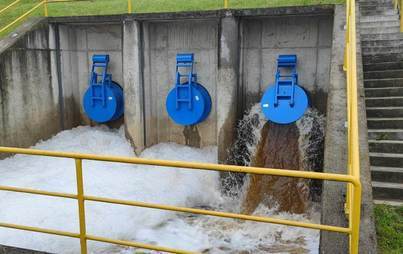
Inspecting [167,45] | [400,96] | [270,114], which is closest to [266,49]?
[270,114]

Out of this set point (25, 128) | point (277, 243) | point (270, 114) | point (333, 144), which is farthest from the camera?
point (25, 128)

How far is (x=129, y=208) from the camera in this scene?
25.2 ft

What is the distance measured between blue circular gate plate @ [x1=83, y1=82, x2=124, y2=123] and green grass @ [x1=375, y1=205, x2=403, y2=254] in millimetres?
7270

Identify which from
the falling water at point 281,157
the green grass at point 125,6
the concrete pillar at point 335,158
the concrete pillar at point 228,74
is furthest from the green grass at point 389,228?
the green grass at point 125,6

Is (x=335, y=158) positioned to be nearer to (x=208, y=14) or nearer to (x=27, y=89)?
(x=208, y=14)

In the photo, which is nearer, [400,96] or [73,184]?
[400,96]

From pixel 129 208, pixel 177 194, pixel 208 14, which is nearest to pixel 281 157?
pixel 177 194

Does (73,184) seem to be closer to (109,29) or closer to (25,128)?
(25,128)

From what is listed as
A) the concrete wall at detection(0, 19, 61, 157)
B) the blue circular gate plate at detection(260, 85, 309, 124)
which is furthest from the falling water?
the concrete wall at detection(0, 19, 61, 157)

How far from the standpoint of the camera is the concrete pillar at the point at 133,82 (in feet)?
30.4

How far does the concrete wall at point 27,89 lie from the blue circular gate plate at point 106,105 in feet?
2.89

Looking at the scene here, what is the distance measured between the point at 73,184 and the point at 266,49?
496 cm

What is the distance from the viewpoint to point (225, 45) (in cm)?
831

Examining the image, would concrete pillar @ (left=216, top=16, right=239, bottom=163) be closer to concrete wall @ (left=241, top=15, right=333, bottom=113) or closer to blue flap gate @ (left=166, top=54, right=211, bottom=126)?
concrete wall @ (left=241, top=15, right=333, bottom=113)
